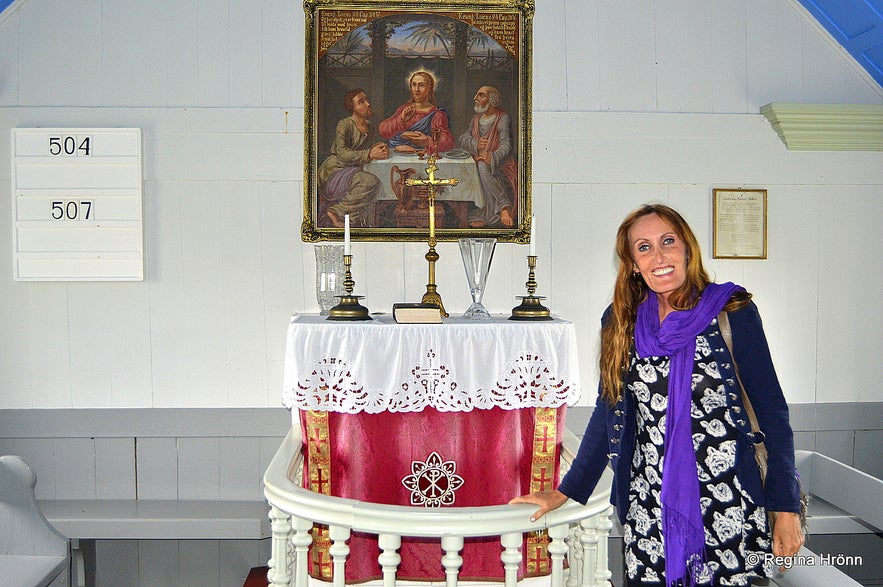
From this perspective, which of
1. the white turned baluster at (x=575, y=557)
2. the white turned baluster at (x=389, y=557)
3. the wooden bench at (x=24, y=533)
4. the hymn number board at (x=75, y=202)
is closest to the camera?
the white turned baluster at (x=389, y=557)

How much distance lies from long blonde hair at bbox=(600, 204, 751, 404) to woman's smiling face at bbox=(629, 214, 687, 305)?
0.01 meters

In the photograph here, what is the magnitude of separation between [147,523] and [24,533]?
48 centimetres

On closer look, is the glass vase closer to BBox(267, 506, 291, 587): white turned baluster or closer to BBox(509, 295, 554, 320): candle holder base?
BBox(509, 295, 554, 320): candle holder base

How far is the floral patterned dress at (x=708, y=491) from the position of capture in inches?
58.4

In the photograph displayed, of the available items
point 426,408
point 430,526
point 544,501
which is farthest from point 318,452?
point 544,501

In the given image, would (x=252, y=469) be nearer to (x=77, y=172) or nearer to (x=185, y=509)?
(x=185, y=509)

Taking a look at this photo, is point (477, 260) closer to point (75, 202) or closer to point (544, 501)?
point (544, 501)

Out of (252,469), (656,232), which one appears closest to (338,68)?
(252,469)

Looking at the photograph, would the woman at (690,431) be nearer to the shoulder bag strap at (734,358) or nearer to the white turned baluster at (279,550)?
the shoulder bag strap at (734,358)

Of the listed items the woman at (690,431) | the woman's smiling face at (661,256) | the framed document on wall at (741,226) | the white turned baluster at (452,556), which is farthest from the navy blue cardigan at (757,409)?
the framed document on wall at (741,226)

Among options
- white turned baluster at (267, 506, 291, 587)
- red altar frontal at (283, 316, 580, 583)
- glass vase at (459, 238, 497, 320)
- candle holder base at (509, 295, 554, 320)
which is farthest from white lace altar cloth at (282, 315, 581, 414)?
white turned baluster at (267, 506, 291, 587)

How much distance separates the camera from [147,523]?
2.97 meters

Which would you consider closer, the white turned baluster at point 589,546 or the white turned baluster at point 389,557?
the white turned baluster at point 389,557

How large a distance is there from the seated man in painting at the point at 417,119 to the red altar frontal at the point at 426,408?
97 centimetres
